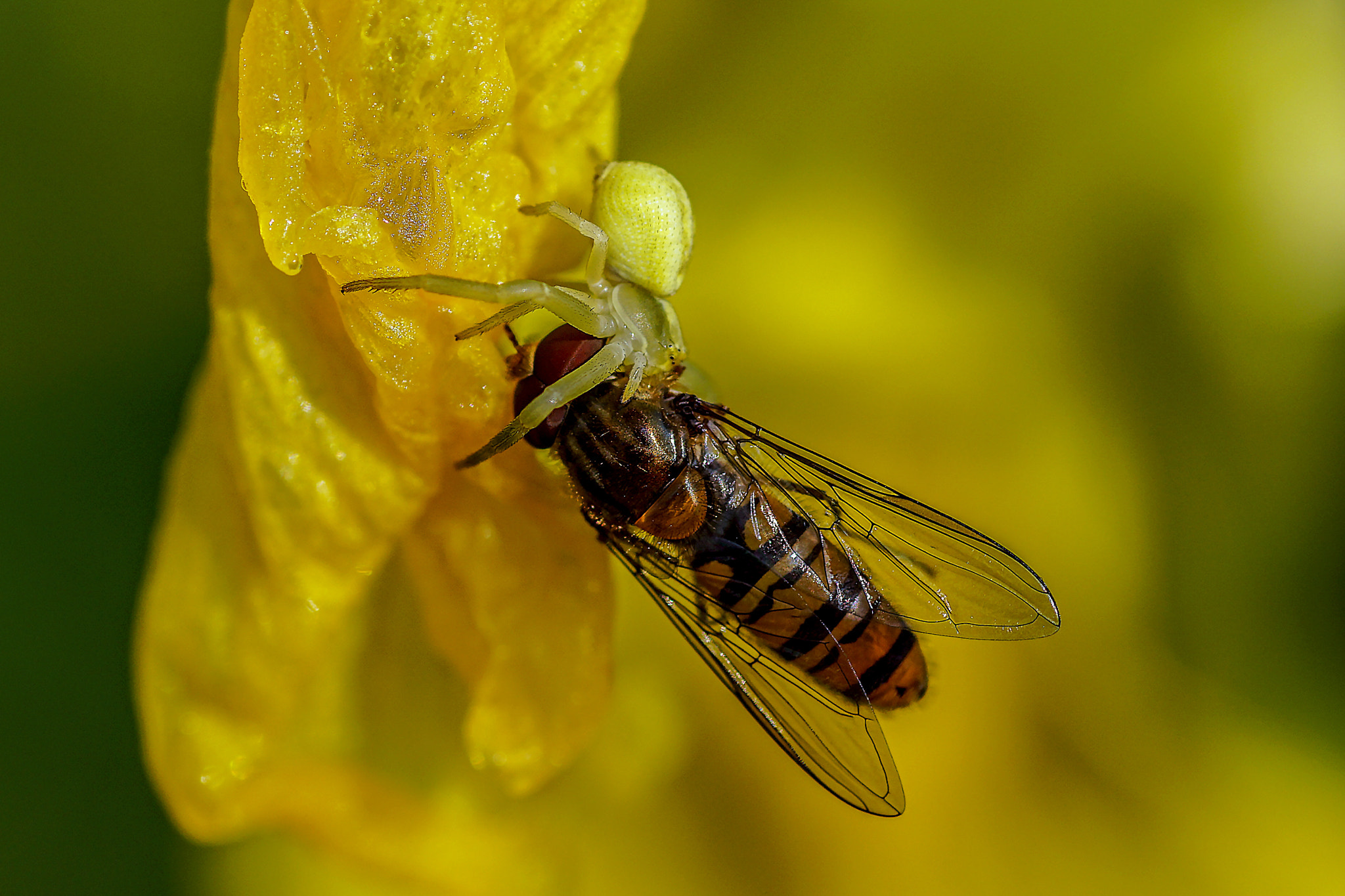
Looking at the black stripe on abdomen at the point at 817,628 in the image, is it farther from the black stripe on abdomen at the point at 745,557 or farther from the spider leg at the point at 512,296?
the spider leg at the point at 512,296

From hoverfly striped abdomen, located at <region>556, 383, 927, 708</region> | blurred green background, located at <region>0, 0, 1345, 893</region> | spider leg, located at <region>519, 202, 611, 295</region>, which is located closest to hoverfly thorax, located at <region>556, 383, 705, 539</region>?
hoverfly striped abdomen, located at <region>556, 383, 927, 708</region>

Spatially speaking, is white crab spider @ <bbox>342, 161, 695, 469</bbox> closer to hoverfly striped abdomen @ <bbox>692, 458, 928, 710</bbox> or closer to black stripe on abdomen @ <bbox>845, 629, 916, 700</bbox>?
hoverfly striped abdomen @ <bbox>692, 458, 928, 710</bbox>

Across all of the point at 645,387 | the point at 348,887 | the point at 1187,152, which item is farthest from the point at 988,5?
the point at 348,887

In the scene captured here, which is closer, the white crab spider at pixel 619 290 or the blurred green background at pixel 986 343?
the white crab spider at pixel 619 290

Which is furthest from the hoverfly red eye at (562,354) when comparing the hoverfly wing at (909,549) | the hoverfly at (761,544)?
the hoverfly wing at (909,549)

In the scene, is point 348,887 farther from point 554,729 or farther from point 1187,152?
point 1187,152

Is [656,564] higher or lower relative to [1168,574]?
lower

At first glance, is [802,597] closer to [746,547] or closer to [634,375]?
[746,547]
